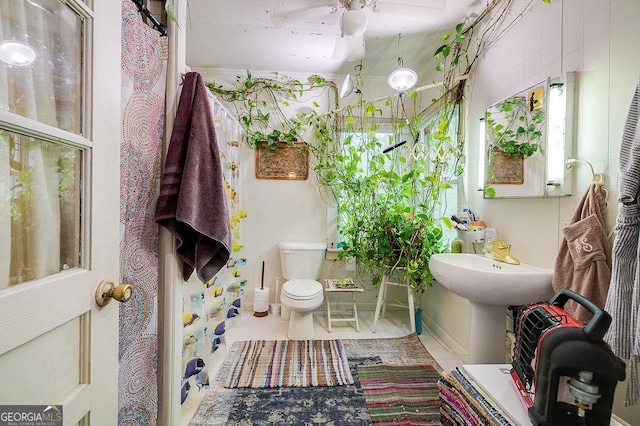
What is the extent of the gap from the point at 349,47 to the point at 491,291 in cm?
162

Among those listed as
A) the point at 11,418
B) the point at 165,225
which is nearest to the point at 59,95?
the point at 165,225

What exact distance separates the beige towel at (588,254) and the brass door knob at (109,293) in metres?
1.52

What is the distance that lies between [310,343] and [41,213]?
6.15 ft

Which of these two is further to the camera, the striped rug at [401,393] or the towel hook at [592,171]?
the striped rug at [401,393]

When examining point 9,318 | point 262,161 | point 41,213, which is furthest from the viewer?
point 262,161

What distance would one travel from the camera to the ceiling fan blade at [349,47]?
1.57 meters

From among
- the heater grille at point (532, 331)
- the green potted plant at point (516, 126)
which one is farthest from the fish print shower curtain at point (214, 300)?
the green potted plant at point (516, 126)

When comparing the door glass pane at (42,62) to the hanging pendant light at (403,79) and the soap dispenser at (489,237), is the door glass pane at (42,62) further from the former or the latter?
the soap dispenser at (489,237)

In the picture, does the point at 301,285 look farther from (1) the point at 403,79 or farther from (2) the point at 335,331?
(1) the point at 403,79

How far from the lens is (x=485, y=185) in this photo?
63.3 inches

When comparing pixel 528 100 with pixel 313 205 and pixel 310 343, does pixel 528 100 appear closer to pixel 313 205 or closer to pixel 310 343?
pixel 313 205

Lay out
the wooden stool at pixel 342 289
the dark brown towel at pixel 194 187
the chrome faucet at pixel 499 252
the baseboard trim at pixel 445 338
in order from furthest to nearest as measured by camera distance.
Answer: the wooden stool at pixel 342 289 < the baseboard trim at pixel 445 338 < the chrome faucet at pixel 499 252 < the dark brown towel at pixel 194 187

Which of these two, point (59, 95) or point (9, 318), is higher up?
point (59, 95)

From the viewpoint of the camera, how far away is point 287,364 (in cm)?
176
